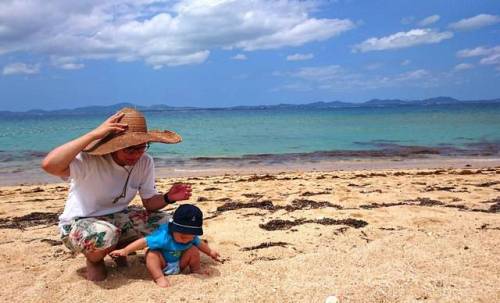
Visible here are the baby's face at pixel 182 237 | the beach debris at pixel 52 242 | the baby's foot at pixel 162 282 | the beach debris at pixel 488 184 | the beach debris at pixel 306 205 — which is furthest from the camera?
the beach debris at pixel 488 184

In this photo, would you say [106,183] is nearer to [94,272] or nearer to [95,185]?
[95,185]

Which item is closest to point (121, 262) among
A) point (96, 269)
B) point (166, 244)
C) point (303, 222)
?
point (96, 269)

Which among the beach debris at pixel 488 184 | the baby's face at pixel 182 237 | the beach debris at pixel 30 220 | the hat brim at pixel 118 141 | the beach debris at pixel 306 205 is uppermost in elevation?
the hat brim at pixel 118 141

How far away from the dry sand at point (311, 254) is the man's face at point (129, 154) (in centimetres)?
95

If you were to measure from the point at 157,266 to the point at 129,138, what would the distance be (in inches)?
40.5

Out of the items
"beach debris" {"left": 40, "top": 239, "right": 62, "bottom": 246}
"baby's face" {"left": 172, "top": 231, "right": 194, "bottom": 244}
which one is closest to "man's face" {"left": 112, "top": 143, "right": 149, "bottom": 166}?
"baby's face" {"left": 172, "top": 231, "right": 194, "bottom": 244}

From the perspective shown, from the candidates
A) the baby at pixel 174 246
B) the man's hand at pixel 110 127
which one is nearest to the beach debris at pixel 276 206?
the baby at pixel 174 246

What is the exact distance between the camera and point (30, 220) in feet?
20.6

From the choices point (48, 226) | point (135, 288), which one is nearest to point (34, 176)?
point (48, 226)

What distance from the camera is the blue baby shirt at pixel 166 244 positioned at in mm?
3688

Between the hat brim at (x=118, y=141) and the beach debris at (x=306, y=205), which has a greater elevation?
the hat brim at (x=118, y=141)

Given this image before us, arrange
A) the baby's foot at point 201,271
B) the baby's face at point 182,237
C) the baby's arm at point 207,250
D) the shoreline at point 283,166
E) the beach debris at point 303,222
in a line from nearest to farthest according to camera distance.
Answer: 1. the baby's face at point 182,237
2. the baby's foot at point 201,271
3. the baby's arm at point 207,250
4. the beach debris at point 303,222
5. the shoreline at point 283,166

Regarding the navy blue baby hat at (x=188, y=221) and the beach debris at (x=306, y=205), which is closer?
the navy blue baby hat at (x=188, y=221)

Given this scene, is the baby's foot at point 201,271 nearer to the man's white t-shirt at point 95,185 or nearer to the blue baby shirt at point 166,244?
the blue baby shirt at point 166,244
